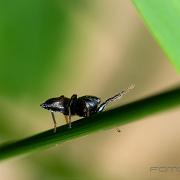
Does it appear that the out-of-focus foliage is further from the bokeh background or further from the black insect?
the black insect

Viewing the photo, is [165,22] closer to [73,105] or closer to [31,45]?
[73,105]

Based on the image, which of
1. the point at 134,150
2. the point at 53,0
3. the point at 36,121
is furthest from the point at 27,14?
the point at 134,150

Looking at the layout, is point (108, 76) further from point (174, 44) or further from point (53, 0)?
point (174, 44)

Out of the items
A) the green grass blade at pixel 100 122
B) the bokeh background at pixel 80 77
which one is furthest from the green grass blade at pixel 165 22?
the bokeh background at pixel 80 77

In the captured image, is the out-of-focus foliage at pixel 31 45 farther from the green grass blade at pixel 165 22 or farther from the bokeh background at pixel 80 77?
the green grass blade at pixel 165 22

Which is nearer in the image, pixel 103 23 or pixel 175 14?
pixel 175 14

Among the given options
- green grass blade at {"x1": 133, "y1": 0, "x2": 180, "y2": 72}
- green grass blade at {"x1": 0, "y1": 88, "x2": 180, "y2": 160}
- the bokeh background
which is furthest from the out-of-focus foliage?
green grass blade at {"x1": 133, "y1": 0, "x2": 180, "y2": 72}
